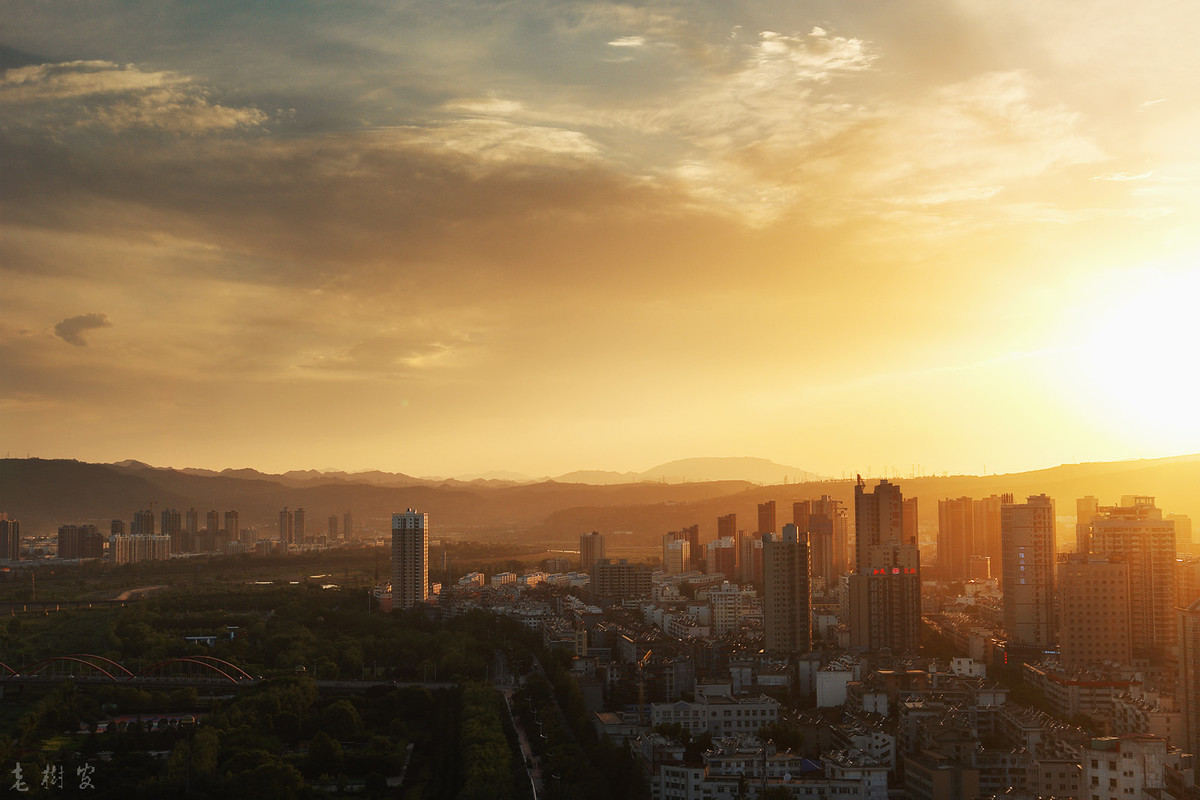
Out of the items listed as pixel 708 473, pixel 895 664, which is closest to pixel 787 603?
pixel 895 664

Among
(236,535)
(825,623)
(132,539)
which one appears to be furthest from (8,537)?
(825,623)

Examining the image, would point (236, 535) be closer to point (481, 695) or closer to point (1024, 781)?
point (481, 695)

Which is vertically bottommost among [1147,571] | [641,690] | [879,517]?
[641,690]

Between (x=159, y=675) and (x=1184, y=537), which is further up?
(x=1184, y=537)

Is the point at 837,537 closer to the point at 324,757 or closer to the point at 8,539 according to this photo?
the point at 324,757

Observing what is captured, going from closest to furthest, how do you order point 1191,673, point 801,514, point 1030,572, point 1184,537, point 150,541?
point 1191,673 < point 1030,572 < point 1184,537 < point 801,514 < point 150,541

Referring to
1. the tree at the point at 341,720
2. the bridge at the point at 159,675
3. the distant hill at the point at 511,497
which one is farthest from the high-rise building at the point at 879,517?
the distant hill at the point at 511,497
